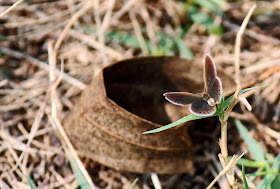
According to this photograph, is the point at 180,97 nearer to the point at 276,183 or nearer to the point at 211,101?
the point at 211,101

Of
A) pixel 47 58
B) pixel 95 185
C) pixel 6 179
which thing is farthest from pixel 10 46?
pixel 95 185

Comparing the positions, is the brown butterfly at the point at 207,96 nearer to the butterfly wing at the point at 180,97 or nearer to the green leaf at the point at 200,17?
the butterfly wing at the point at 180,97

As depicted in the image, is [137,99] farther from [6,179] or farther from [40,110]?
[6,179]

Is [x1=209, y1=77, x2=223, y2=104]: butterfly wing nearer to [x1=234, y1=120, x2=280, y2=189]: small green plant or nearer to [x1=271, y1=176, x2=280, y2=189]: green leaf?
[x1=234, y1=120, x2=280, y2=189]: small green plant

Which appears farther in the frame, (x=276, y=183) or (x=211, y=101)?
(x=276, y=183)

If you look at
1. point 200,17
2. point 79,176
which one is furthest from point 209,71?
point 200,17

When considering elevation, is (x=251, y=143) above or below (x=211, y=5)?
below

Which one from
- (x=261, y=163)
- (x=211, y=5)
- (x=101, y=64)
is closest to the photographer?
(x=261, y=163)

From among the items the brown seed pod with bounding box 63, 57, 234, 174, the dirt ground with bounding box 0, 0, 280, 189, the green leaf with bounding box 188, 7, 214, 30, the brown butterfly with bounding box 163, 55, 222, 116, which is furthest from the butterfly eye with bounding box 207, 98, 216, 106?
the green leaf with bounding box 188, 7, 214, 30
